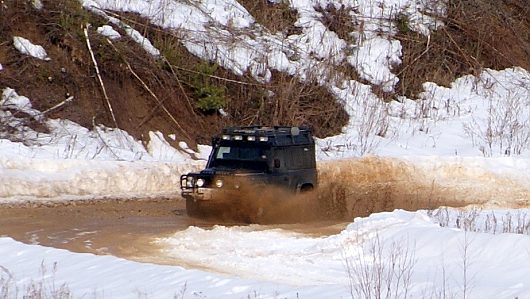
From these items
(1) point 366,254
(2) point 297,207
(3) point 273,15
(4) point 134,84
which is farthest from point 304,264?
(3) point 273,15

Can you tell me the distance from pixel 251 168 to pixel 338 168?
657 centimetres

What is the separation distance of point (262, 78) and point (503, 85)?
9.18 meters

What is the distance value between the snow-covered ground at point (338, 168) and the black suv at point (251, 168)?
1.07m

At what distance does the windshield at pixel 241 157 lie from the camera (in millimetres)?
18703

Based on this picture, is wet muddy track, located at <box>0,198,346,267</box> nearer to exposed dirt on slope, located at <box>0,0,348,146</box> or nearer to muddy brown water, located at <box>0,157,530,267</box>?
muddy brown water, located at <box>0,157,530,267</box>

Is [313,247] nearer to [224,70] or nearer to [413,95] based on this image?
[224,70]

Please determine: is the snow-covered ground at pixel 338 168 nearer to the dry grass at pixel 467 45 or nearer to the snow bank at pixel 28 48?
the snow bank at pixel 28 48

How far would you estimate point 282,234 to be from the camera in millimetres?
16297

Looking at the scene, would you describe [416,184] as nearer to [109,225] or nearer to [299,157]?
[299,157]

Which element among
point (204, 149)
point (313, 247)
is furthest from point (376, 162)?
point (313, 247)

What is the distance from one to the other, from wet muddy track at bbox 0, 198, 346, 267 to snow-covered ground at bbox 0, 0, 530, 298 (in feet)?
1.83

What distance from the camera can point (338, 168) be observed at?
981 inches

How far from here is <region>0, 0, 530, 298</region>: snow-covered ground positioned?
37.1 ft

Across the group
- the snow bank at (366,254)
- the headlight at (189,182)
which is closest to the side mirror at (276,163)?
the headlight at (189,182)
